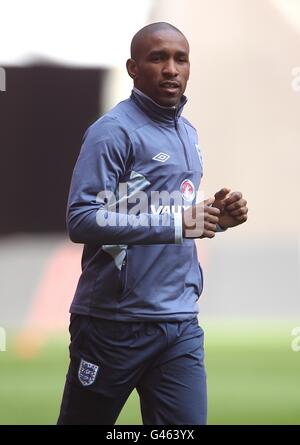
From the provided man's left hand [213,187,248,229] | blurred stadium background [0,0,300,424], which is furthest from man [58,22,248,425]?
blurred stadium background [0,0,300,424]

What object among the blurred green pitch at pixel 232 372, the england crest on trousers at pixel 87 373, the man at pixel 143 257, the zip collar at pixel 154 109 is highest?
the zip collar at pixel 154 109

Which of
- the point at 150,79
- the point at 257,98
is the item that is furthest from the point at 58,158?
the point at 150,79

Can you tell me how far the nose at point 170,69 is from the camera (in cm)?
207

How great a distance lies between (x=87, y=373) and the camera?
2.08m

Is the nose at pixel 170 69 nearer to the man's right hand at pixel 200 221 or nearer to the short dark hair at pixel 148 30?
the short dark hair at pixel 148 30

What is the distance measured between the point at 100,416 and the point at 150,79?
0.75 metres

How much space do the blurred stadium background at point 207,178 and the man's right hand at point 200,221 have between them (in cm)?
133

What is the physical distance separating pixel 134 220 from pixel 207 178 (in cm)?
137

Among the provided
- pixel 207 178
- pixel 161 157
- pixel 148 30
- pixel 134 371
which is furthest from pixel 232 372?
pixel 148 30

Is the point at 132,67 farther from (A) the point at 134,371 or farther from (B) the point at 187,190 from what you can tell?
(A) the point at 134,371

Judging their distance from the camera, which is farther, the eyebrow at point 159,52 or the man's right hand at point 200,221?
the eyebrow at point 159,52

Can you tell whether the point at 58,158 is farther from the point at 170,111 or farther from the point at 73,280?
the point at 170,111

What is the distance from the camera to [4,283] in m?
3.39

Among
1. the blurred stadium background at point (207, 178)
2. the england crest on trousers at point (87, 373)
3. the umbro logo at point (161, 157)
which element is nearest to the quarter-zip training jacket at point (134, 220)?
the umbro logo at point (161, 157)
